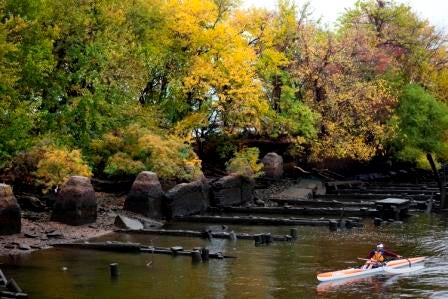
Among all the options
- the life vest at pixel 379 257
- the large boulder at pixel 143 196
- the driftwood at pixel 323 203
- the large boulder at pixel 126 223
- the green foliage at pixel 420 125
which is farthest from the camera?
the green foliage at pixel 420 125

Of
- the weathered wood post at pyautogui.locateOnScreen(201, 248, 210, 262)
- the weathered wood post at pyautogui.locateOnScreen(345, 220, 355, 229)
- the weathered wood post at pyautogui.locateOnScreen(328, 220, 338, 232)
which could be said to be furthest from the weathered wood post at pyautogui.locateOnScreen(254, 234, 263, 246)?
the weathered wood post at pyautogui.locateOnScreen(345, 220, 355, 229)

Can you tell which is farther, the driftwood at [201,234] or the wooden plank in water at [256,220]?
the wooden plank in water at [256,220]

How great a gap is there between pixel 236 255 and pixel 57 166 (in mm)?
11350

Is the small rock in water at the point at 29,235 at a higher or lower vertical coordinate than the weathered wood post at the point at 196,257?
higher

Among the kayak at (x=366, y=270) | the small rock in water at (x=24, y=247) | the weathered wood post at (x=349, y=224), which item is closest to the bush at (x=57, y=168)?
the small rock in water at (x=24, y=247)

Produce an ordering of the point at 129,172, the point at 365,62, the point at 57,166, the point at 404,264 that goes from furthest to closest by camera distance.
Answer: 1. the point at 365,62
2. the point at 129,172
3. the point at 57,166
4. the point at 404,264

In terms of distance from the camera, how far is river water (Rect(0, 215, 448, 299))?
1955cm

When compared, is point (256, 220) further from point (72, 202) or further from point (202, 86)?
point (202, 86)

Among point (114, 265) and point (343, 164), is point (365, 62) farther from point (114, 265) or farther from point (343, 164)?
point (114, 265)

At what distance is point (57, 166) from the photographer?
31.7 m

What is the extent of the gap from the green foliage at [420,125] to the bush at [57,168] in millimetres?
30637

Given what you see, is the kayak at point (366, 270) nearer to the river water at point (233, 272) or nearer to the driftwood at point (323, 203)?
the river water at point (233, 272)

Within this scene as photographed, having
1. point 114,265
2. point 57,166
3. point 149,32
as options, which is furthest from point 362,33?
point 114,265

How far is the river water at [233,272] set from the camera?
64.1 ft
